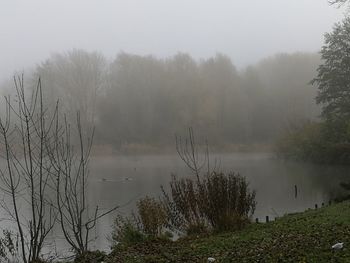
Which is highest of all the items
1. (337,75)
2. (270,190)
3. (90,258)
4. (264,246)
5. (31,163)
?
(337,75)

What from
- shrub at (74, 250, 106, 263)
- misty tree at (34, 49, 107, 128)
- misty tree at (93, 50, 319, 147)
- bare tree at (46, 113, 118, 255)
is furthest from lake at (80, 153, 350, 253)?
misty tree at (34, 49, 107, 128)

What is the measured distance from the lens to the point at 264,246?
6703 millimetres

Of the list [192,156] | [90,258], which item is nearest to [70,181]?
[90,258]

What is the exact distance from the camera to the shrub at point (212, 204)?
968 centimetres

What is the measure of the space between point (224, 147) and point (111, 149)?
559 inches

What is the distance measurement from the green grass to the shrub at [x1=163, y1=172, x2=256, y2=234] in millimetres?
735

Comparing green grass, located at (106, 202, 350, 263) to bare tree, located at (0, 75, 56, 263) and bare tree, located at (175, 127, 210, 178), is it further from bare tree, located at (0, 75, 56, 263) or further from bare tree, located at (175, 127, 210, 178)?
bare tree, located at (175, 127, 210, 178)

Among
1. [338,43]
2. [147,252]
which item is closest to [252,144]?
[338,43]

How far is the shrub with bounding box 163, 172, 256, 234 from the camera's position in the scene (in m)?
9.68

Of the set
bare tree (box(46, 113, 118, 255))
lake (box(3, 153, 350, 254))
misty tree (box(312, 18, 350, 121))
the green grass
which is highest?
misty tree (box(312, 18, 350, 121))

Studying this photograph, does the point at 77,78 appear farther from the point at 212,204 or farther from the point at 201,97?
the point at 212,204

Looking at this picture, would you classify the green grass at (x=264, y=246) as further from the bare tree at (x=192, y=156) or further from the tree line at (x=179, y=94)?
the tree line at (x=179, y=94)

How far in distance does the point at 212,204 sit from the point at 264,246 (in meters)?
3.08

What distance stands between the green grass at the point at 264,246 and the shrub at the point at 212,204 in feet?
2.41
